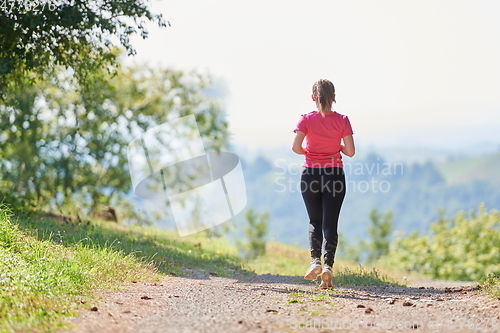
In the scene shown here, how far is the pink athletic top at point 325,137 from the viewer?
6.09 metres

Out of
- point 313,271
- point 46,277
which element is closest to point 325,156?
point 313,271

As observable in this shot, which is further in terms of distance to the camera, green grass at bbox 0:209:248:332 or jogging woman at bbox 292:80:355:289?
jogging woman at bbox 292:80:355:289

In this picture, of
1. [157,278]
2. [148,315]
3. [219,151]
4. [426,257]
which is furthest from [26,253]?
[426,257]

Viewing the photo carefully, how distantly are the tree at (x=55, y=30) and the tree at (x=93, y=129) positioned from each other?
9.51m

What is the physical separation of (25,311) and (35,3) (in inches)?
321

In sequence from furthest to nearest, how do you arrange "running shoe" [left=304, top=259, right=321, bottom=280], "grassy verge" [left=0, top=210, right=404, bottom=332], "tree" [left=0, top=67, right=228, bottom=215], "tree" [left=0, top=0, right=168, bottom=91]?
1. "tree" [left=0, top=67, right=228, bottom=215]
2. "tree" [left=0, top=0, right=168, bottom=91]
3. "running shoe" [left=304, top=259, right=321, bottom=280]
4. "grassy verge" [left=0, top=210, right=404, bottom=332]

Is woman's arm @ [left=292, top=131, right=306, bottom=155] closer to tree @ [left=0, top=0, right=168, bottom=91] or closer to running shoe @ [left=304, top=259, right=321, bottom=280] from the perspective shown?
running shoe @ [left=304, top=259, right=321, bottom=280]

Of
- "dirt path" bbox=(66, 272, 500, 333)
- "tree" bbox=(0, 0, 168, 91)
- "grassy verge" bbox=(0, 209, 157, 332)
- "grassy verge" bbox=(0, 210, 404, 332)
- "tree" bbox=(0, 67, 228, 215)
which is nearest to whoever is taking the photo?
"dirt path" bbox=(66, 272, 500, 333)

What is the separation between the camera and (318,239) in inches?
251

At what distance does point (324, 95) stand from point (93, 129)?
1782 cm

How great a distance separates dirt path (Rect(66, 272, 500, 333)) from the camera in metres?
4.08

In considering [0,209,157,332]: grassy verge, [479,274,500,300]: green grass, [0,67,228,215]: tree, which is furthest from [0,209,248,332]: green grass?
[0,67,228,215]: tree

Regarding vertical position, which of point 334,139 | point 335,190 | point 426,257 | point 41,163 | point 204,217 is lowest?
point 426,257

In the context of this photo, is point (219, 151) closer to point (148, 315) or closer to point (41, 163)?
point (41, 163)
